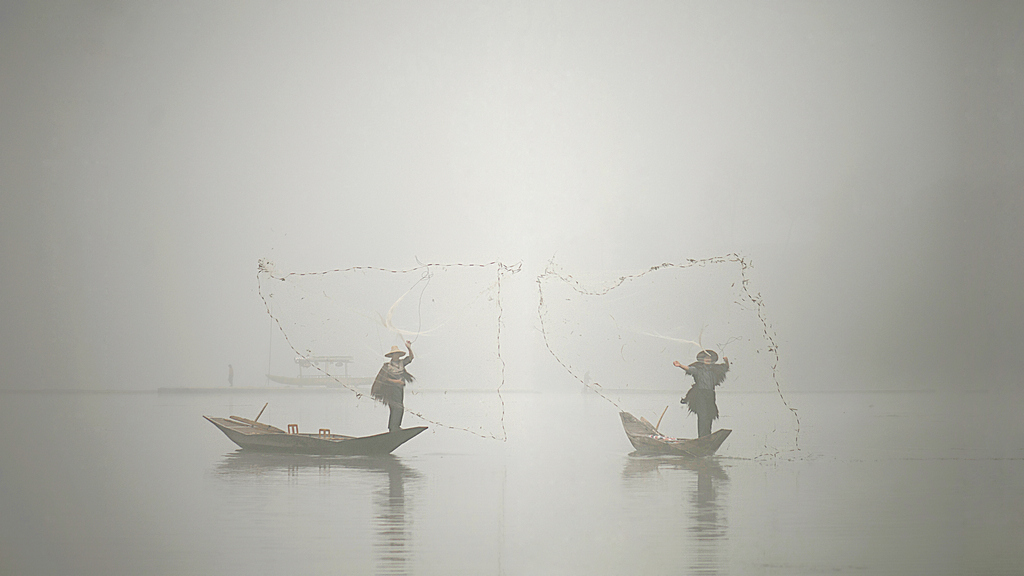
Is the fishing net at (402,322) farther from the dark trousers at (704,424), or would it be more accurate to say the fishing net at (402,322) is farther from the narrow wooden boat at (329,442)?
the dark trousers at (704,424)

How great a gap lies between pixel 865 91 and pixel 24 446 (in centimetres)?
1262

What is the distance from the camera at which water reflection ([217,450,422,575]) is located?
4688 mm

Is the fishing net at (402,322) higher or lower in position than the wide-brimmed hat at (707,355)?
higher

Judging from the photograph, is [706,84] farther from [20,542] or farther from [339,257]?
[20,542]

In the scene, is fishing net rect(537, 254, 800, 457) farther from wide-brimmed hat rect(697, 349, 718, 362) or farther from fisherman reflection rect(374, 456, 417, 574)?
fisherman reflection rect(374, 456, 417, 574)

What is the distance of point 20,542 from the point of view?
5281 millimetres

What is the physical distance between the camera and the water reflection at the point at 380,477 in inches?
185

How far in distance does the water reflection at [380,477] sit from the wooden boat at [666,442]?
8.53 feet

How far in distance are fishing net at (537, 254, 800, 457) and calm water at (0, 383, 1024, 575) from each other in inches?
13.3

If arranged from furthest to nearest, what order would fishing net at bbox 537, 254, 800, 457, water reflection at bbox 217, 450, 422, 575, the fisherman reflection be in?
fishing net at bbox 537, 254, 800, 457 < water reflection at bbox 217, 450, 422, 575 < the fisherman reflection

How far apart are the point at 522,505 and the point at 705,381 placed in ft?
8.61

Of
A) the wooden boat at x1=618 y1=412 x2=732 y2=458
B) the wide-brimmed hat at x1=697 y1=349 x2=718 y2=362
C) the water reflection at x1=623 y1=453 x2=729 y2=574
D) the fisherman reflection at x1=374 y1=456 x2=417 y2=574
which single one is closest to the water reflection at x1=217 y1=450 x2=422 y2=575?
the fisherman reflection at x1=374 y1=456 x2=417 y2=574

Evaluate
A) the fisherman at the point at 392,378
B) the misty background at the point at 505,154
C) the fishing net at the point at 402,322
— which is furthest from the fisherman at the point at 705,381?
the misty background at the point at 505,154

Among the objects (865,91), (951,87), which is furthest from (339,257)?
(951,87)
